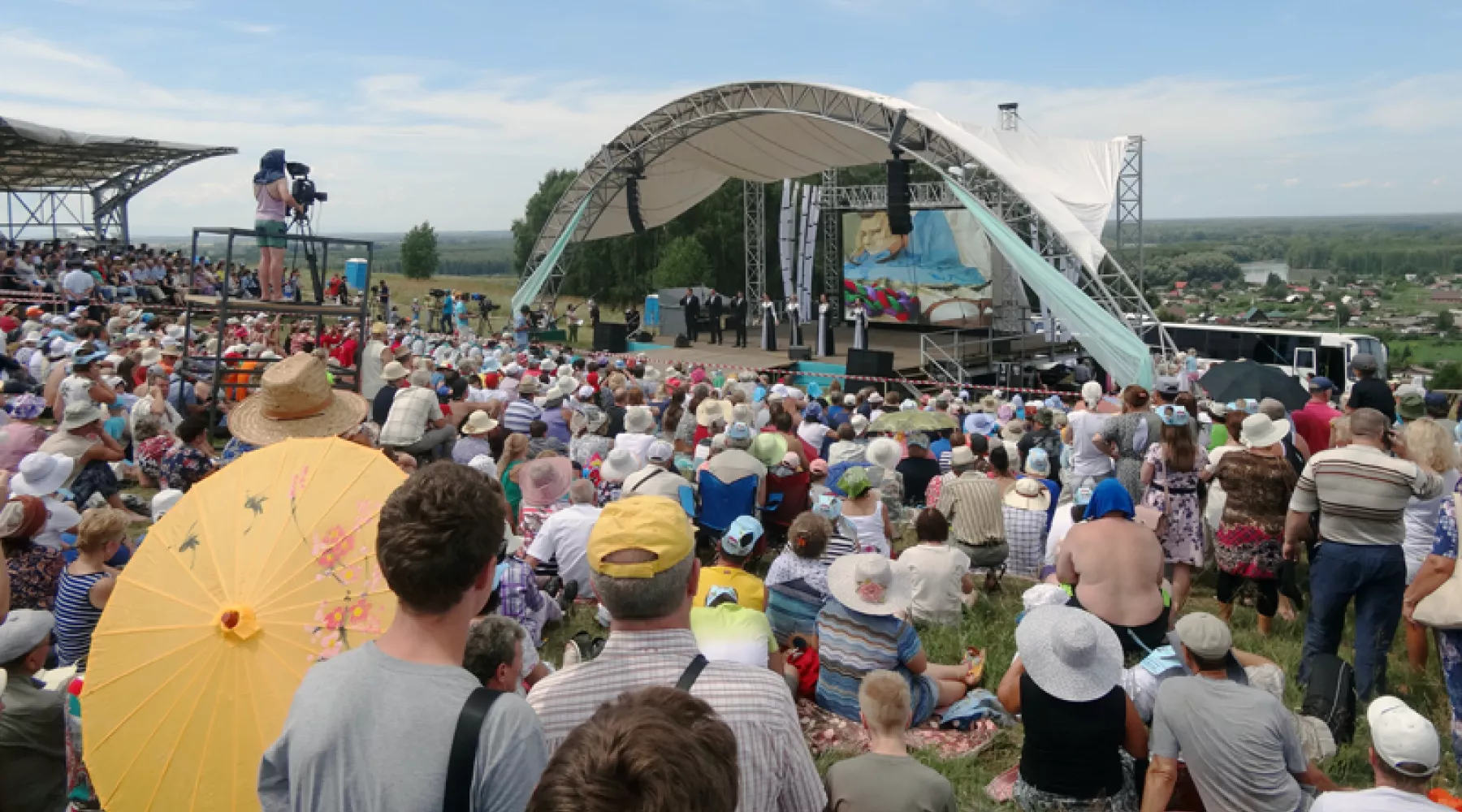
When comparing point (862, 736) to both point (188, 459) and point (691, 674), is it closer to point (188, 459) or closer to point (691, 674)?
point (691, 674)

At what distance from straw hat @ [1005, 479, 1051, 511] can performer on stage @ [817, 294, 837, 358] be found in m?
12.8

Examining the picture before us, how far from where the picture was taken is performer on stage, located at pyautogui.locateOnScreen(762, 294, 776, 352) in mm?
20891

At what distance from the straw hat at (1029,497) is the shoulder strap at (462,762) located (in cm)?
522

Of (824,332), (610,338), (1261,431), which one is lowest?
(1261,431)

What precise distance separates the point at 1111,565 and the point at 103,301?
1872 cm

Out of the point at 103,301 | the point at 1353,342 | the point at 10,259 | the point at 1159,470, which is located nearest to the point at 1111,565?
the point at 1159,470

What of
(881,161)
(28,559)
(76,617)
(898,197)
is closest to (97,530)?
(76,617)

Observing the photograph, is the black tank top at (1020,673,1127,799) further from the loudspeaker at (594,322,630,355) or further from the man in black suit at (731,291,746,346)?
the loudspeaker at (594,322,630,355)

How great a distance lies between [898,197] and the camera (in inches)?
588

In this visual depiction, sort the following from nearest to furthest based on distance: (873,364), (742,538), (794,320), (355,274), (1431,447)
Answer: (742,538)
(1431,447)
(873,364)
(794,320)
(355,274)

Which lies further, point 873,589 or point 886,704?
point 873,589

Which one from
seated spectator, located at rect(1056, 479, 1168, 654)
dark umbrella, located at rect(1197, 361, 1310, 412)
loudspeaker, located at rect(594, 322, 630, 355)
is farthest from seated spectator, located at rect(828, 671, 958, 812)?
loudspeaker, located at rect(594, 322, 630, 355)

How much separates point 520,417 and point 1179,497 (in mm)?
5004

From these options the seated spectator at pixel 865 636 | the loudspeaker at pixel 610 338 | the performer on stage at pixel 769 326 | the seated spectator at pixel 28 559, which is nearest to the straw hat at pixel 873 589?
the seated spectator at pixel 865 636
